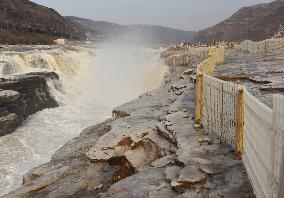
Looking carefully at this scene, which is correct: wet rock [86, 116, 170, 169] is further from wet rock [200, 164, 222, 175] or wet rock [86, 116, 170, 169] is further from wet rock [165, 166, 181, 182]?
wet rock [200, 164, 222, 175]

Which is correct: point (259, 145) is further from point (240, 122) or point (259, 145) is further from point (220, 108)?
point (220, 108)

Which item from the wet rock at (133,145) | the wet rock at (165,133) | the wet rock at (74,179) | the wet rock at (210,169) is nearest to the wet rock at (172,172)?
the wet rock at (210,169)

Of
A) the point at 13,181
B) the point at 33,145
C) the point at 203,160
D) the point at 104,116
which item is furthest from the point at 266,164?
the point at 104,116

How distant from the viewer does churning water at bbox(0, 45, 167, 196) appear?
18766 millimetres

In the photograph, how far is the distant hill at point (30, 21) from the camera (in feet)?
291

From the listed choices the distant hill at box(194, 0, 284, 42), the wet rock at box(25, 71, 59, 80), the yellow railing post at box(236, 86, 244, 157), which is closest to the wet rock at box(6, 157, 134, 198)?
the yellow railing post at box(236, 86, 244, 157)

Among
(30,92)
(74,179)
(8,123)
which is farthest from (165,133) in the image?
(30,92)

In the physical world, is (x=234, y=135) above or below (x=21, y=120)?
above

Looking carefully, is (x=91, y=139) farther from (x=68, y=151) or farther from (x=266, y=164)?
(x=266, y=164)

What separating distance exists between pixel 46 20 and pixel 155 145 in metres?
119

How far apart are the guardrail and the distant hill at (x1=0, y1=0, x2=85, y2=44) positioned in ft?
223

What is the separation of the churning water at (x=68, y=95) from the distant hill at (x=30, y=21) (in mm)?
31342

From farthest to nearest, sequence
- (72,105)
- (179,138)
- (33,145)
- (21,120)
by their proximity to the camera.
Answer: (72,105), (21,120), (33,145), (179,138)

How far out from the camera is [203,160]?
783 cm
